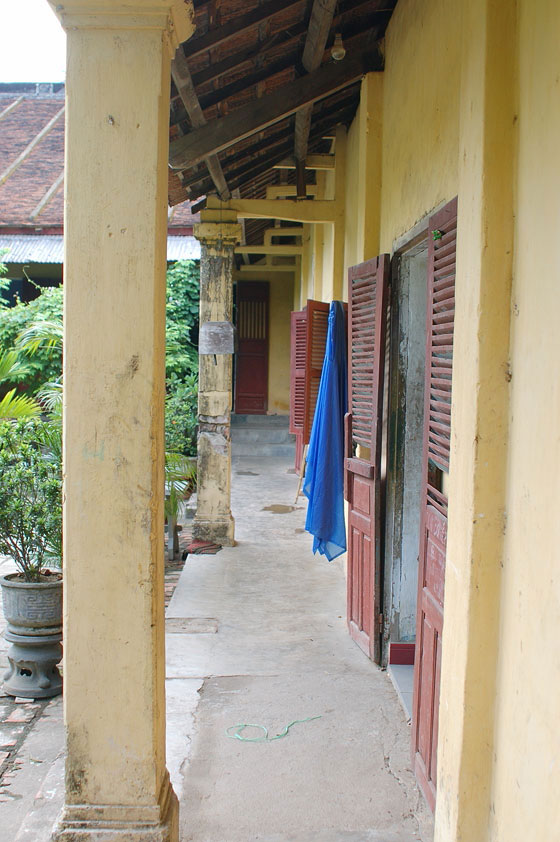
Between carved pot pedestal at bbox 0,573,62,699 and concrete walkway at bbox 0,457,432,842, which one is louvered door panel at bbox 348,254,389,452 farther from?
carved pot pedestal at bbox 0,573,62,699

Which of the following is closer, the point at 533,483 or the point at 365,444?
the point at 533,483

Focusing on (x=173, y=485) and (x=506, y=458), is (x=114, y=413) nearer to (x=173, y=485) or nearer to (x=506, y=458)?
(x=506, y=458)

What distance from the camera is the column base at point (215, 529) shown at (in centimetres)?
698

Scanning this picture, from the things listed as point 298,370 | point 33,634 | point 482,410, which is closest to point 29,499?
point 33,634

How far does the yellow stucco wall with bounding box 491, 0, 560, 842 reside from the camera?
5.91ft

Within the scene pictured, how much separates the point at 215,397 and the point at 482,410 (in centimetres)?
488

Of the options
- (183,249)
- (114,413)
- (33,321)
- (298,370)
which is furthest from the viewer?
(183,249)

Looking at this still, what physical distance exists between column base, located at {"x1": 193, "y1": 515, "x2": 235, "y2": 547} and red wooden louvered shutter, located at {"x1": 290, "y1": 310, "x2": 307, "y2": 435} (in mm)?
1188

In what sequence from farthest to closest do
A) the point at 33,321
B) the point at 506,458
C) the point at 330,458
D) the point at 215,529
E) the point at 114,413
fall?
the point at 33,321 < the point at 215,529 < the point at 330,458 < the point at 114,413 < the point at 506,458

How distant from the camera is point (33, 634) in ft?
14.5

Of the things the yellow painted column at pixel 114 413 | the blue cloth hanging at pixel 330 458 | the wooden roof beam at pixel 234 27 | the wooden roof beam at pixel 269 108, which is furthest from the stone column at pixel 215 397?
the yellow painted column at pixel 114 413

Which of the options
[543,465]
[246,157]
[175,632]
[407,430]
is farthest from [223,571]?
[543,465]

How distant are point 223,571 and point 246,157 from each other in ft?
11.7

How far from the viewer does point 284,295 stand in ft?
49.1
